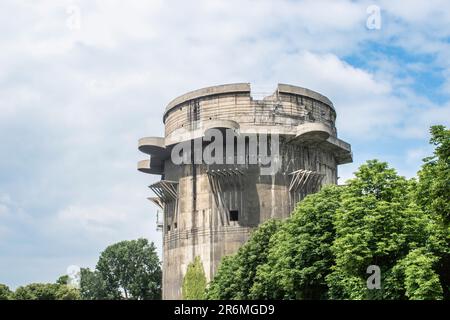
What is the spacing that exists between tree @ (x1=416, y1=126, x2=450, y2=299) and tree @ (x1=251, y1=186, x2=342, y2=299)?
6381 millimetres

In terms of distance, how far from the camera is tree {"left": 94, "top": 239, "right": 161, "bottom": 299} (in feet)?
279

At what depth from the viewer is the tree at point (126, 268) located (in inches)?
3344

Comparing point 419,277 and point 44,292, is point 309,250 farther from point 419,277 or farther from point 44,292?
point 44,292

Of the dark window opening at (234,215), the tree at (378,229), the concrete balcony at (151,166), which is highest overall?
the concrete balcony at (151,166)

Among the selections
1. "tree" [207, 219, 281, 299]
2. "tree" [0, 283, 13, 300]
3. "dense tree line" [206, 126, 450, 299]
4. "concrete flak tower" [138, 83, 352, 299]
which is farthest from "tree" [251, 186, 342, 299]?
"tree" [0, 283, 13, 300]

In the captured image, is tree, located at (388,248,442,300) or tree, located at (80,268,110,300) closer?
tree, located at (388,248,442,300)

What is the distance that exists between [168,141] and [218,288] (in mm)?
19766

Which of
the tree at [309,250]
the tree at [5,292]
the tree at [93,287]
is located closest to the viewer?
the tree at [309,250]

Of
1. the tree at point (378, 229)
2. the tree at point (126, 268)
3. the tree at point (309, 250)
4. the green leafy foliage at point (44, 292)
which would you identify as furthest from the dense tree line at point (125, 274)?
the tree at point (378, 229)

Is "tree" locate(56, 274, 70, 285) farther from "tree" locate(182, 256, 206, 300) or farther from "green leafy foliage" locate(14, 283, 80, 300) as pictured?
"tree" locate(182, 256, 206, 300)

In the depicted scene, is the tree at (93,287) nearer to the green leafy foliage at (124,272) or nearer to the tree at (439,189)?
the green leafy foliage at (124,272)

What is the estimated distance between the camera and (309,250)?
3077cm

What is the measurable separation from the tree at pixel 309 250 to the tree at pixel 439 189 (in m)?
6.38
